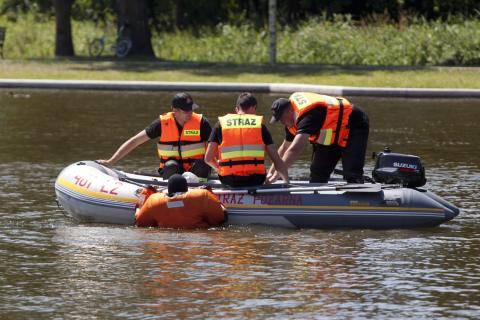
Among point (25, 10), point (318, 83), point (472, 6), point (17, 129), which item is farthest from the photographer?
point (25, 10)

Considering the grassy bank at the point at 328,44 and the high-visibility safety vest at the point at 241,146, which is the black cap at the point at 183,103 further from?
the grassy bank at the point at 328,44

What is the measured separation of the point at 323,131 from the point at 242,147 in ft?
3.42

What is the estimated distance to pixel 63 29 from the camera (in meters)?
44.5

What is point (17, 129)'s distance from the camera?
26.5 metres

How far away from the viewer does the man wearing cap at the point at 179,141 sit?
16.5 meters

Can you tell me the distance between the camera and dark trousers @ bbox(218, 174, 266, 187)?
15.9m

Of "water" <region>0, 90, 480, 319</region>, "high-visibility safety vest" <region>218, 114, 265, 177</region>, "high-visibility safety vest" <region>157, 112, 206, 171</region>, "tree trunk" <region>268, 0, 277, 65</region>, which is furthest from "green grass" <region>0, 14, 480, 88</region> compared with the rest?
"high-visibility safety vest" <region>218, 114, 265, 177</region>

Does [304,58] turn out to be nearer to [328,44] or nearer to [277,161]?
[328,44]

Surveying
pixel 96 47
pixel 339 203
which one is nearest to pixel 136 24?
pixel 96 47

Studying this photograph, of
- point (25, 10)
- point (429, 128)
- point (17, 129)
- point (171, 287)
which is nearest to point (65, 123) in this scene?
point (17, 129)

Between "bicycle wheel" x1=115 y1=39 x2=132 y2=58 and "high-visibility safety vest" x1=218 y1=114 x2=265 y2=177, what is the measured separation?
92.9 feet

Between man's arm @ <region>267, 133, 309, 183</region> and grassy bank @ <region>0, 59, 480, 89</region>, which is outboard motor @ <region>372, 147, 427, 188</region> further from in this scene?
grassy bank @ <region>0, 59, 480, 89</region>

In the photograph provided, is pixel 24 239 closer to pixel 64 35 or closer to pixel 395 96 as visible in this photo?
pixel 395 96

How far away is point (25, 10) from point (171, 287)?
155 ft
